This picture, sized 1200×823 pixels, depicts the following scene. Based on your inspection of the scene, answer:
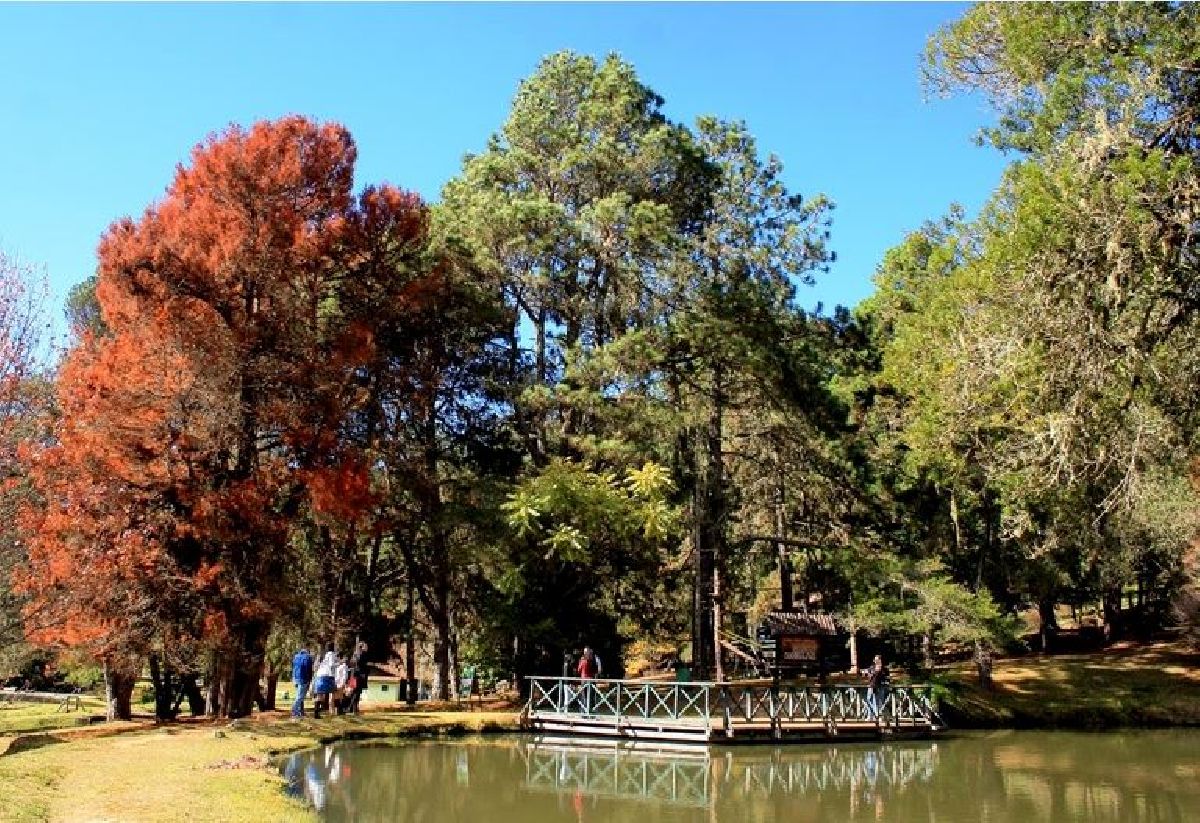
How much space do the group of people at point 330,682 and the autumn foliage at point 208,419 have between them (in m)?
1.32

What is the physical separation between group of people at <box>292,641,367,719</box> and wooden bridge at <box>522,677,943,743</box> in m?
4.27

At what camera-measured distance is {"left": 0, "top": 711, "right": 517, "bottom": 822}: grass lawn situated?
36.2ft

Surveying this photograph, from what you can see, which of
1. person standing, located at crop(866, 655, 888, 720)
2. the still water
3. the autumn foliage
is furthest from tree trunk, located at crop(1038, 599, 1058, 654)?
the autumn foliage

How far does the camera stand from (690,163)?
26547 millimetres

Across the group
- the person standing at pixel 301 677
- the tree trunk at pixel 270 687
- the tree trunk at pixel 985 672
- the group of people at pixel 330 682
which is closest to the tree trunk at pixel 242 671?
the group of people at pixel 330 682

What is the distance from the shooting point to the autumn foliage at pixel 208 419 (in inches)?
851

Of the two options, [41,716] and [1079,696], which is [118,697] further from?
[1079,696]

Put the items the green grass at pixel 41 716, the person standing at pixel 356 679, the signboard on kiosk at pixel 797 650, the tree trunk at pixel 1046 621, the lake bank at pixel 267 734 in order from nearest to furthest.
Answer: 1. the lake bank at pixel 267 734
2. the person standing at pixel 356 679
3. the green grass at pixel 41 716
4. the signboard on kiosk at pixel 797 650
5. the tree trunk at pixel 1046 621

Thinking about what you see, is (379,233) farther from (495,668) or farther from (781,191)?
(495,668)

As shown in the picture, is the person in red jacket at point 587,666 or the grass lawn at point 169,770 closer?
the grass lawn at point 169,770

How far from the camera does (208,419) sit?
22250 millimetres

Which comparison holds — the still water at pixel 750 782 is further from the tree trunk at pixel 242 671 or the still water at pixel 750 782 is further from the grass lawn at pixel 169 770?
the tree trunk at pixel 242 671

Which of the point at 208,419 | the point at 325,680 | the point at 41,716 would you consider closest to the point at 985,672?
the point at 325,680

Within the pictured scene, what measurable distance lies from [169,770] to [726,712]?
11858 mm
